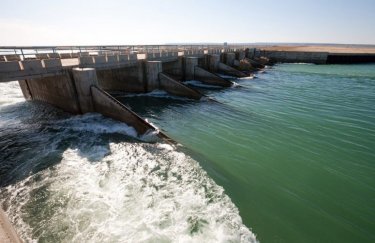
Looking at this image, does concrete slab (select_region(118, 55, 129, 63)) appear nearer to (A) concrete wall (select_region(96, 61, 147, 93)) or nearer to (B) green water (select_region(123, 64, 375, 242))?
(A) concrete wall (select_region(96, 61, 147, 93))

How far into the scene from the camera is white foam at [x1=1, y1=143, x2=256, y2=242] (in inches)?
309

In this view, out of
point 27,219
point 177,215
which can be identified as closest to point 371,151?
point 177,215

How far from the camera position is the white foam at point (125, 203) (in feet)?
25.7

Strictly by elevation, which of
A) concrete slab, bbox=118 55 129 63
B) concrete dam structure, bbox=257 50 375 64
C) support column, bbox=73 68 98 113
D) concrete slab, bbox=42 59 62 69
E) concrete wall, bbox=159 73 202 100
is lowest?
concrete dam structure, bbox=257 50 375 64

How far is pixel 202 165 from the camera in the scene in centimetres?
1184

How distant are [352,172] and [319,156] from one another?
1737 millimetres

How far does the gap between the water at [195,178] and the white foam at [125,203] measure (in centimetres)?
4

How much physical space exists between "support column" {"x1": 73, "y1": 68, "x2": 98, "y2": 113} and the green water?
5.00 meters

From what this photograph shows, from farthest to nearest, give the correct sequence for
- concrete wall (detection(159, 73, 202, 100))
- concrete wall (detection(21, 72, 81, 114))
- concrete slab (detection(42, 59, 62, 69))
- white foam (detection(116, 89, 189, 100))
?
white foam (detection(116, 89, 189, 100)) → concrete wall (detection(159, 73, 202, 100)) → concrete wall (detection(21, 72, 81, 114)) → concrete slab (detection(42, 59, 62, 69))

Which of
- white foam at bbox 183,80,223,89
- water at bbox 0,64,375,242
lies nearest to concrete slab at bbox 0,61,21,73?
water at bbox 0,64,375,242

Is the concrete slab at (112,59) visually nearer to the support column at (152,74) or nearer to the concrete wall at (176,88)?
the support column at (152,74)

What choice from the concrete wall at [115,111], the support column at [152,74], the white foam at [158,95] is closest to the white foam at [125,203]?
the concrete wall at [115,111]

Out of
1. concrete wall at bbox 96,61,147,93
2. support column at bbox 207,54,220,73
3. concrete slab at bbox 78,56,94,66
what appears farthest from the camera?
support column at bbox 207,54,220,73

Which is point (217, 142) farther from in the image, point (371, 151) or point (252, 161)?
point (371, 151)
